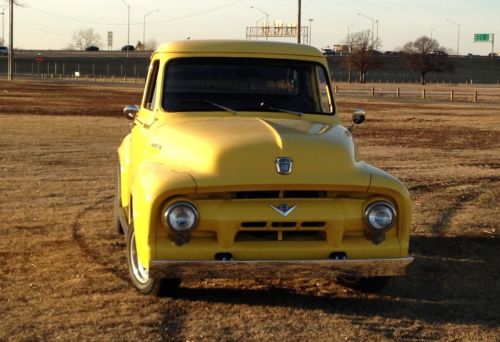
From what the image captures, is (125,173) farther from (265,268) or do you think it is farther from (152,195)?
(265,268)

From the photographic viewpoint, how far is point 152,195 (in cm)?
552

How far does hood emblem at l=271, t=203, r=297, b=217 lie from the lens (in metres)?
5.55

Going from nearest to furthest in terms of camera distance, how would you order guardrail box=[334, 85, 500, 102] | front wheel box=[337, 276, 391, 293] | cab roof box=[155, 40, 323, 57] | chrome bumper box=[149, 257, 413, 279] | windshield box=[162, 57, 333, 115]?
chrome bumper box=[149, 257, 413, 279]
front wheel box=[337, 276, 391, 293]
windshield box=[162, 57, 333, 115]
cab roof box=[155, 40, 323, 57]
guardrail box=[334, 85, 500, 102]

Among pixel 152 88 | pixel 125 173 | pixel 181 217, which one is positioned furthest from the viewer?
pixel 125 173

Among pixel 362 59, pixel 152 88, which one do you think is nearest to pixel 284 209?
pixel 152 88

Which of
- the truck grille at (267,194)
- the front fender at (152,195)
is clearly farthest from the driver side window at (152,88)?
the truck grille at (267,194)

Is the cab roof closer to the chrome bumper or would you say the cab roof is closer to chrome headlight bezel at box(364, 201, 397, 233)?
chrome headlight bezel at box(364, 201, 397, 233)

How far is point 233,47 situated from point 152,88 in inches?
31.3

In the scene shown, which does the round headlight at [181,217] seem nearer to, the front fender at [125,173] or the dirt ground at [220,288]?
the dirt ground at [220,288]

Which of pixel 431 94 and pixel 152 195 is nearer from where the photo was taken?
pixel 152 195

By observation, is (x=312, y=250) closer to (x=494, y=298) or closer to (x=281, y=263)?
(x=281, y=263)

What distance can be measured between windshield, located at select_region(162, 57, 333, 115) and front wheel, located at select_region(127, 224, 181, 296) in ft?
4.06

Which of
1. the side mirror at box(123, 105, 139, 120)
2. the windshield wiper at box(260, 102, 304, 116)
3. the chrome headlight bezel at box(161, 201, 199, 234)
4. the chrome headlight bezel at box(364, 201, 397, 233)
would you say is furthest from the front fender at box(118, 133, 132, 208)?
the chrome headlight bezel at box(364, 201, 397, 233)

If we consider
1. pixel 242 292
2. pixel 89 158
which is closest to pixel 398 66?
pixel 89 158
